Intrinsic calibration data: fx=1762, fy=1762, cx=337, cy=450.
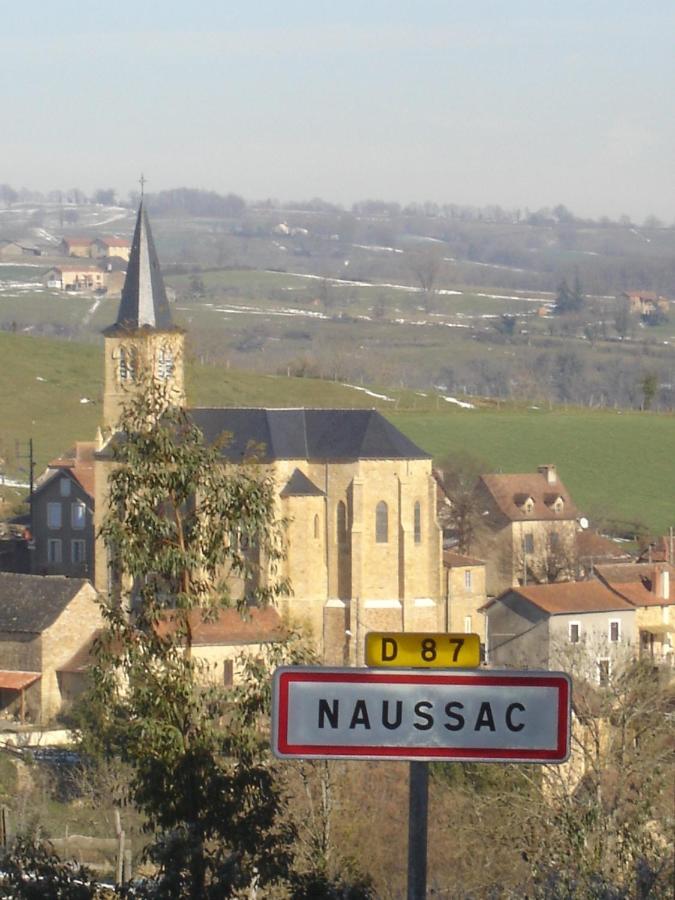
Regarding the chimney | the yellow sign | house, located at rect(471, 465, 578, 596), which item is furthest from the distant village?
the yellow sign

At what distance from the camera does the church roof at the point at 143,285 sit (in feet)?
175

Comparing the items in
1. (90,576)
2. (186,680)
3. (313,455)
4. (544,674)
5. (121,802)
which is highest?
(544,674)

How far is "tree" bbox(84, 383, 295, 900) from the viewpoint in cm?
1166

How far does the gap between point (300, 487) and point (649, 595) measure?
11.3m

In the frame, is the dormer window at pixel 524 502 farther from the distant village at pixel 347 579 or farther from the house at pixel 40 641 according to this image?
the house at pixel 40 641

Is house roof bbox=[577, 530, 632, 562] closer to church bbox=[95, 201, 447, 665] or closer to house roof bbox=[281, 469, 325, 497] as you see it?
church bbox=[95, 201, 447, 665]

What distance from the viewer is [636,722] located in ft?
86.9

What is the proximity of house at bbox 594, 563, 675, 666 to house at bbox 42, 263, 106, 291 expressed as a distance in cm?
12232

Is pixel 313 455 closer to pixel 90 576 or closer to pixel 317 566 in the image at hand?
pixel 317 566

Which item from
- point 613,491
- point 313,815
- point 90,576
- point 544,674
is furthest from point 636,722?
point 613,491

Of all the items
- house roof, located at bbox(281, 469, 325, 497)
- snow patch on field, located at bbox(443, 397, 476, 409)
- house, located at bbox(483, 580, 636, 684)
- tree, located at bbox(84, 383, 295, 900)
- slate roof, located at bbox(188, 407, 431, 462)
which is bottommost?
house, located at bbox(483, 580, 636, 684)

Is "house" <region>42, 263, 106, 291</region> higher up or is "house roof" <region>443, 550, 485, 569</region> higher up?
"house" <region>42, 263, 106, 291</region>

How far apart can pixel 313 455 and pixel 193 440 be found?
1610 inches

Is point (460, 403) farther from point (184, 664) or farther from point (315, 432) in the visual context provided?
point (184, 664)
